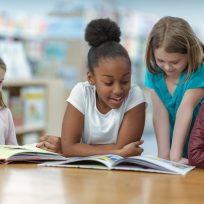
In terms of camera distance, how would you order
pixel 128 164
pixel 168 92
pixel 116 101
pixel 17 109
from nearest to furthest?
pixel 128 164 < pixel 116 101 < pixel 168 92 < pixel 17 109

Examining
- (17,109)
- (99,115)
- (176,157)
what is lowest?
(17,109)

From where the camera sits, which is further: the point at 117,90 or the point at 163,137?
the point at 163,137

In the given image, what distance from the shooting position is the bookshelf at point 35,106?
13.6ft

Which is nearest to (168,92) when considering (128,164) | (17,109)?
(128,164)

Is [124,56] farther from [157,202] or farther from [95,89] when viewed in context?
[157,202]

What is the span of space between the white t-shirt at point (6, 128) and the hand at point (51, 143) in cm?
18

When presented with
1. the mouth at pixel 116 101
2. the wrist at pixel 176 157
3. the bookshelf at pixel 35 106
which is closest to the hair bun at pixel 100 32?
the mouth at pixel 116 101

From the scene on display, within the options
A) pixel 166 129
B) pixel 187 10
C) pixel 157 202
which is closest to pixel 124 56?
pixel 166 129

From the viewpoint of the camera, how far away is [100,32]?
67.6 inches

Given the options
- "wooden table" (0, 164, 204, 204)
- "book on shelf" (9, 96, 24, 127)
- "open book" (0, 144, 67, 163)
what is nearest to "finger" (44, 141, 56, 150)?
"open book" (0, 144, 67, 163)

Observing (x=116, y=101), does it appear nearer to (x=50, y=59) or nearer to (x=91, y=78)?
(x=91, y=78)

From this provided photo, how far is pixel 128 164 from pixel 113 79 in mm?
332

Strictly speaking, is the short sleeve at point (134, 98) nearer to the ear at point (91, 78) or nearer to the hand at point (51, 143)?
the ear at point (91, 78)

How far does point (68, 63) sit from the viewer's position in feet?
16.7
